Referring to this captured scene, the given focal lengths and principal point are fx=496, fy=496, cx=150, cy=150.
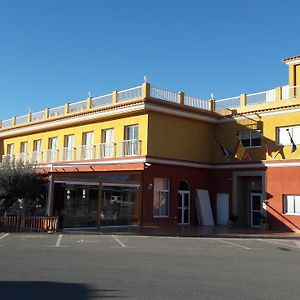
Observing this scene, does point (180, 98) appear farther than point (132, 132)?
Yes

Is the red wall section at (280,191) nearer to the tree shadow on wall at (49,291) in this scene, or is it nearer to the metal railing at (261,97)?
the metal railing at (261,97)

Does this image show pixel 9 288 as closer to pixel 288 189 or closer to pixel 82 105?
pixel 288 189

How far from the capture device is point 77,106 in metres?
36.1

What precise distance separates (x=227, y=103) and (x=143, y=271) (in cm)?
2334

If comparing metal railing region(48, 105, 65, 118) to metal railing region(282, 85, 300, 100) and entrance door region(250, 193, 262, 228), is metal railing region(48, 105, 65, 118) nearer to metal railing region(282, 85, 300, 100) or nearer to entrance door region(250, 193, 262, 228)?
entrance door region(250, 193, 262, 228)

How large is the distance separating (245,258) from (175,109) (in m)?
16.6

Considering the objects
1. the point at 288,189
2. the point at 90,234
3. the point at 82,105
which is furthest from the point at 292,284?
the point at 82,105

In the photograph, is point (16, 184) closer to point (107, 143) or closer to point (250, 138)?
point (107, 143)

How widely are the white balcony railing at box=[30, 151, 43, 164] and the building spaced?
376 centimetres

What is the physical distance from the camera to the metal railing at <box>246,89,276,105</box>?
30.5 meters

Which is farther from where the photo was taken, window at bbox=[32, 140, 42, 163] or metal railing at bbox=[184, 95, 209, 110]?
window at bbox=[32, 140, 42, 163]

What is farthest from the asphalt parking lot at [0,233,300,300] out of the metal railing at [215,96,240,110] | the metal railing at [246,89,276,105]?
the metal railing at [215,96,240,110]

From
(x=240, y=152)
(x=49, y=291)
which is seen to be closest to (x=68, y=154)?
(x=240, y=152)

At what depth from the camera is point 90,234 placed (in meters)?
23.9
